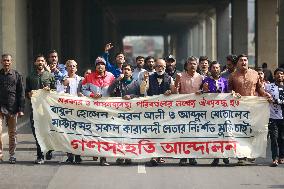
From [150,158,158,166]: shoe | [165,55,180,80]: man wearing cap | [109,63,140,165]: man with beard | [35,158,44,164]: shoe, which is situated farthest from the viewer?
[165,55,180,80]: man wearing cap

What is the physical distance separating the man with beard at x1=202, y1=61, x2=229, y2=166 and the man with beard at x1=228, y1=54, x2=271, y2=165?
164 millimetres

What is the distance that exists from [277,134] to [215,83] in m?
1.38

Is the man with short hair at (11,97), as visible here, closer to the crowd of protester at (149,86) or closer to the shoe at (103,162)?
the crowd of protester at (149,86)

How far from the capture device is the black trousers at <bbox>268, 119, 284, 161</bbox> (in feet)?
44.0

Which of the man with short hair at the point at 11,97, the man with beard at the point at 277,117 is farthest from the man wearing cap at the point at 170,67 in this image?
the man with short hair at the point at 11,97

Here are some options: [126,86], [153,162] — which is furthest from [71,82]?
[153,162]

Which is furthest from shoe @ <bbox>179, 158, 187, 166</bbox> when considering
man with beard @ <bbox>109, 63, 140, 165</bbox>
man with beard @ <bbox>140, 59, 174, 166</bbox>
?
man with beard @ <bbox>109, 63, 140, 165</bbox>

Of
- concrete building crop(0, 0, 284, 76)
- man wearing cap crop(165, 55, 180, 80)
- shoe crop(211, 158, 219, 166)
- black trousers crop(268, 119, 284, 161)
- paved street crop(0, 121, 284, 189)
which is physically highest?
concrete building crop(0, 0, 284, 76)

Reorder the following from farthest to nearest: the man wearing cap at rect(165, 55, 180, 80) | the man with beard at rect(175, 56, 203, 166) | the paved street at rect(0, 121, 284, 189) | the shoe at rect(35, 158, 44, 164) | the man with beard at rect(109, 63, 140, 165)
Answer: the man wearing cap at rect(165, 55, 180, 80) → the man with beard at rect(109, 63, 140, 165) → the shoe at rect(35, 158, 44, 164) → the man with beard at rect(175, 56, 203, 166) → the paved street at rect(0, 121, 284, 189)

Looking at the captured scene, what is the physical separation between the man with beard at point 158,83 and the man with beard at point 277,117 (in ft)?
5.57

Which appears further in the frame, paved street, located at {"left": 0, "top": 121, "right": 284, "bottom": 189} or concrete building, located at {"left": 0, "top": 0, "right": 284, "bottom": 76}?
concrete building, located at {"left": 0, "top": 0, "right": 284, "bottom": 76}

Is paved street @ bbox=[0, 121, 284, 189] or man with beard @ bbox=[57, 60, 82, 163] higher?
man with beard @ bbox=[57, 60, 82, 163]

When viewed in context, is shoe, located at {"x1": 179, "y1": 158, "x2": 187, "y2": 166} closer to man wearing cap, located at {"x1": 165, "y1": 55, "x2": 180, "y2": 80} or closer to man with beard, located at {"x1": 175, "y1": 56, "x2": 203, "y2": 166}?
man with beard, located at {"x1": 175, "y1": 56, "x2": 203, "y2": 166}

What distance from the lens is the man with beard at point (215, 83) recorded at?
13326 millimetres
